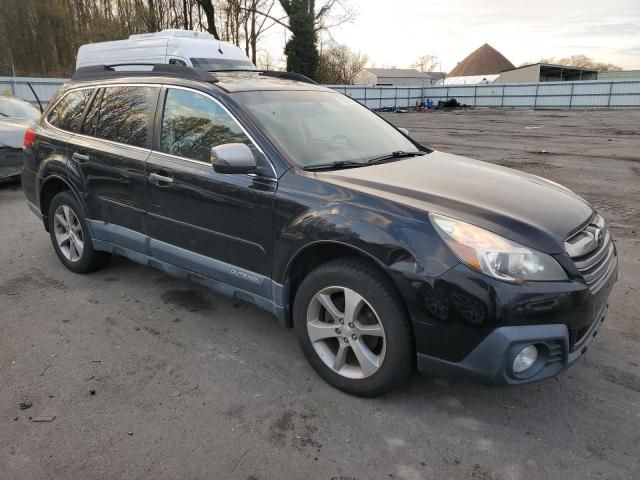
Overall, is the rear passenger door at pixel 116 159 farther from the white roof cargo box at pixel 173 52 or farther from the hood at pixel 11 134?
the white roof cargo box at pixel 173 52

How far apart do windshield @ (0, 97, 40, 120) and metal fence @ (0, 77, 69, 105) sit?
9.03 metres

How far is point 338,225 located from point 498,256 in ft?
2.77

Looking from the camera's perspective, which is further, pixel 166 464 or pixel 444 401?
pixel 444 401

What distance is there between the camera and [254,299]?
3299mm

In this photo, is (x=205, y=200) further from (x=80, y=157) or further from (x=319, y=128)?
(x=80, y=157)

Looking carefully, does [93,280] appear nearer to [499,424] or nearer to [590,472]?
[499,424]

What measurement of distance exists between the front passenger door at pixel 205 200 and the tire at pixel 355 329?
1.38 feet

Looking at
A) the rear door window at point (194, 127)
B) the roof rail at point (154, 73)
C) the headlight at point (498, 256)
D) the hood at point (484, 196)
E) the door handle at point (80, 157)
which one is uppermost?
the roof rail at point (154, 73)

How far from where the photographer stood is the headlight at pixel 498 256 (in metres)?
2.38

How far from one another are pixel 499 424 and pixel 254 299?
164 centimetres

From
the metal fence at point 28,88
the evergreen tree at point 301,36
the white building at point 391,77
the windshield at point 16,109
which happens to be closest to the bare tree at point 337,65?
the evergreen tree at point 301,36

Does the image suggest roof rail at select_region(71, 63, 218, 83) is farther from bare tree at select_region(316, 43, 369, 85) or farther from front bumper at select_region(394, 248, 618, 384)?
bare tree at select_region(316, 43, 369, 85)

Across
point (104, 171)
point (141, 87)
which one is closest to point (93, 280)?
point (104, 171)

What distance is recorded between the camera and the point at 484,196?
9.35 ft
